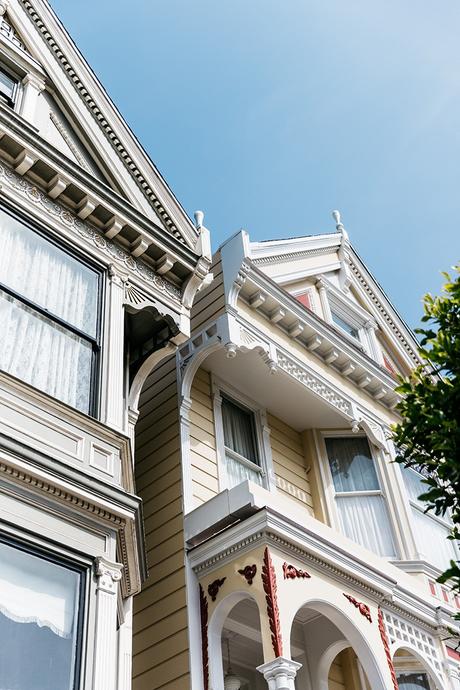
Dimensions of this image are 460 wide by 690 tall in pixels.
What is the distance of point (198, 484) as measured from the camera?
1053 centimetres

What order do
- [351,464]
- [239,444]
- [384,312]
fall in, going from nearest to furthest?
[239,444] → [351,464] → [384,312]

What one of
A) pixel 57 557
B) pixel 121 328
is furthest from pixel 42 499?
pixel 121 328

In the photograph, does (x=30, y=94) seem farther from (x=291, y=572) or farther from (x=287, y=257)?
(x=291, y=572)

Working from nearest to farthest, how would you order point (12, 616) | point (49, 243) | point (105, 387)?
point (12, 616) → point (105, 387) → point (49, 243)

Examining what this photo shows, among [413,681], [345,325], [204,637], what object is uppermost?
[345,325]

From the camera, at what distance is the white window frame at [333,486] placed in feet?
41.2

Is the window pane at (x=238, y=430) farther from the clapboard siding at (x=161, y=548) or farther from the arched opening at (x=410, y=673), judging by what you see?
the arched opening at (x=410, y=673)

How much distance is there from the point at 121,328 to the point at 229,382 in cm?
401

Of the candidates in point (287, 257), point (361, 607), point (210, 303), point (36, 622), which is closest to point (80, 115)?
point (210, 303)

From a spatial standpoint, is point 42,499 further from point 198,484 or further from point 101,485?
point 198,484

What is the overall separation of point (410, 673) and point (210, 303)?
605 centimetres

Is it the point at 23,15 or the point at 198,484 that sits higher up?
the point at 23,15

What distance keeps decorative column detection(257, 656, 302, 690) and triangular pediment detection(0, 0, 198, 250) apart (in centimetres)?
516

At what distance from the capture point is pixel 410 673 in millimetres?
11336
